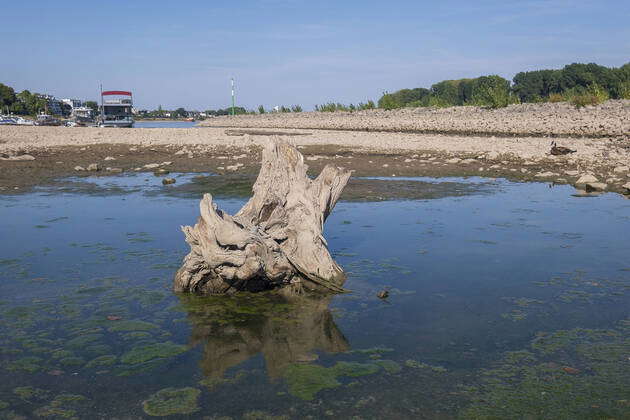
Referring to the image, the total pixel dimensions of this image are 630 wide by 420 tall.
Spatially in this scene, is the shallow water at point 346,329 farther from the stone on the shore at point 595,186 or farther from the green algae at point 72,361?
the stone on the shore at point 595,186

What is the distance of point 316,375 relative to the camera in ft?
15.4

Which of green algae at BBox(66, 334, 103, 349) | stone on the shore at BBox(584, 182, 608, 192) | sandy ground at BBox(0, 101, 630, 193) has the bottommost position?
green algae at BBox(66, 334, 103, 349)

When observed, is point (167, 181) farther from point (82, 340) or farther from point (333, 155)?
point (82, 340)

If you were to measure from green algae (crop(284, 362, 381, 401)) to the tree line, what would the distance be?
36.5m

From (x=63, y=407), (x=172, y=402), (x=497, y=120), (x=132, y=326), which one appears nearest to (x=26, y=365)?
(x=63, y=407)

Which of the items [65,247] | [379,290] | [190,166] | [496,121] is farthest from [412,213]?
[496,121]

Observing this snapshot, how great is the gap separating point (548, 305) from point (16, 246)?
7554mm

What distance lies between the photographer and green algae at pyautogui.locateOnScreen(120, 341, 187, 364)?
499 centimetres

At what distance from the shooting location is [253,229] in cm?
704

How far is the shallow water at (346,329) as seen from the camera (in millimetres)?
4273

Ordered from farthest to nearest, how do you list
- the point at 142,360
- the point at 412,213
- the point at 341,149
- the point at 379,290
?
the point at 341,149
the point at 412,213
the point at 379,290
the point at 142,360

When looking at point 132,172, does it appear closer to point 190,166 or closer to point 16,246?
point 190,166

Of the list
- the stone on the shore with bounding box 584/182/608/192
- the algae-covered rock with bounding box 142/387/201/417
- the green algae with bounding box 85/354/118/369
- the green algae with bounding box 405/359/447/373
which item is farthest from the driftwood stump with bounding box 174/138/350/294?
the stone on the shore with bounding box 584/182/608/192

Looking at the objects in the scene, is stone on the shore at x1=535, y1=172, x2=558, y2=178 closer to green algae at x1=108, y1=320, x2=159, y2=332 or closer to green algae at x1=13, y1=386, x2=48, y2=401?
green algae at x1=108, y1=320, x2=159, y2=332
